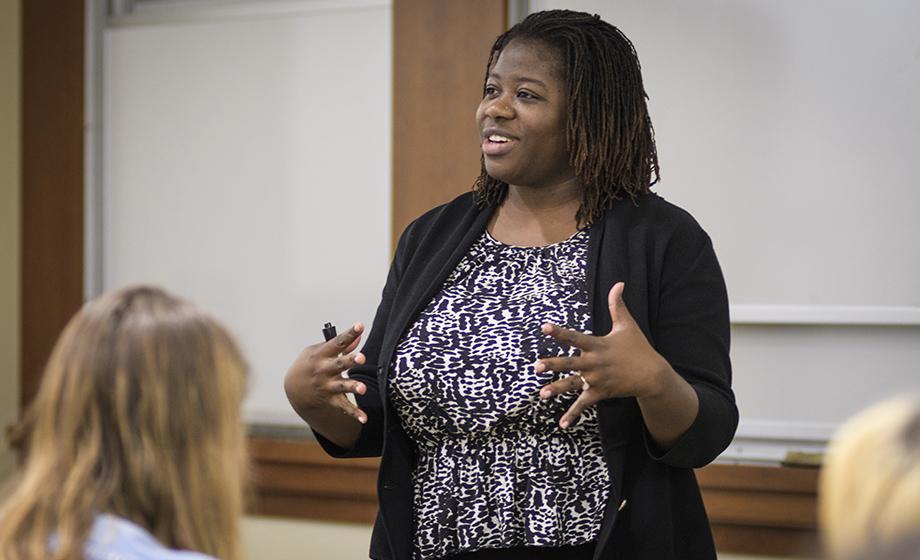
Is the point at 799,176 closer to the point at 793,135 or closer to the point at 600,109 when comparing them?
the point at 793,135

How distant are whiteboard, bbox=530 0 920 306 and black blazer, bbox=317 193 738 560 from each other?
96cm

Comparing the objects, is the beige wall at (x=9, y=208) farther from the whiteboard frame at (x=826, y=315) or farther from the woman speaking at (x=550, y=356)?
the whiteboard frame at (x=826, y=315)

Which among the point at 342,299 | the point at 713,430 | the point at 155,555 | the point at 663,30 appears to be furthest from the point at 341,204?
the point at 155,555

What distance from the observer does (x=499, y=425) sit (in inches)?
72.2

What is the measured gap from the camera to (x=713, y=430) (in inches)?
70.1

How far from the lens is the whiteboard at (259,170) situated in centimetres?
337

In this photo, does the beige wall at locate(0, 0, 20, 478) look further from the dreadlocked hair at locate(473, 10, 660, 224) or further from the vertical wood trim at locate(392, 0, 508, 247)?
the dreadlocked hair at locate(473, 10, 660, 224)

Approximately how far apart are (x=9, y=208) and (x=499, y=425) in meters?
2.37

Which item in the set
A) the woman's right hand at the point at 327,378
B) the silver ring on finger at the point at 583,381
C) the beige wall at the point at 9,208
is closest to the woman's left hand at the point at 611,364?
the silver ring on finger at the point at 583,381

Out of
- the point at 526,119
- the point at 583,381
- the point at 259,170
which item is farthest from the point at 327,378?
the point at 259,170

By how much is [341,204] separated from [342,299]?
0.26m

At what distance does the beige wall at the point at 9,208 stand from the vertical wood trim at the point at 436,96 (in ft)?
4.15

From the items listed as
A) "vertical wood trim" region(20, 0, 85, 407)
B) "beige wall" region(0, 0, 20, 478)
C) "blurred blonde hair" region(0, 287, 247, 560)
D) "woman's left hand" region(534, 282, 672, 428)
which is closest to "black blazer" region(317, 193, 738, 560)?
"woman's left hand" region(534, 282, 672, 428)

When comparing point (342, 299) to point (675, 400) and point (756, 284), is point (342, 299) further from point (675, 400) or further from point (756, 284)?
point (675, 400)
